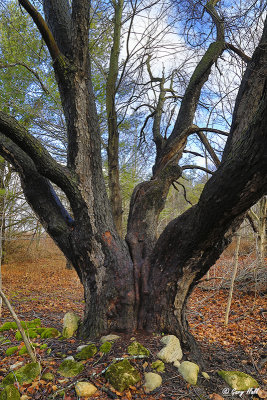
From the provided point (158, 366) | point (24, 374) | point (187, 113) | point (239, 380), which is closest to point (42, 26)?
point (187, 113)

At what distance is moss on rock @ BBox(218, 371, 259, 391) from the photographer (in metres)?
2.27

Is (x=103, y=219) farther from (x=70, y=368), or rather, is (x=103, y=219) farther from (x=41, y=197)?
(x=70, y=368)

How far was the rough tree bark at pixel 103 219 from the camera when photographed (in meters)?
2.43

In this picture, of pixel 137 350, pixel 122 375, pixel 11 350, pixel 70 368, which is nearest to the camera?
pixel 122 375

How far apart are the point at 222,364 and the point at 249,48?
3517mm

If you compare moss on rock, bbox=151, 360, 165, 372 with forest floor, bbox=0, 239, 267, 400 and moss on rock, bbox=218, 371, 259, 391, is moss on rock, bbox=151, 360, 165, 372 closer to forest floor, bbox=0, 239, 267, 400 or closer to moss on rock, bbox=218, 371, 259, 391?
forest floor, bbox=0, 239, 267, 400

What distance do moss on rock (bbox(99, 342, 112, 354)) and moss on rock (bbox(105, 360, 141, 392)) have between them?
24cm

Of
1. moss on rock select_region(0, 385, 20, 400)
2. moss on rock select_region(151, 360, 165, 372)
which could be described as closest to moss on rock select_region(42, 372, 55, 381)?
moss on rock select_region(0, 385, 20, 400)

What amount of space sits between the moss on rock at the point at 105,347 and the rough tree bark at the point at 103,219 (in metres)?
0.26

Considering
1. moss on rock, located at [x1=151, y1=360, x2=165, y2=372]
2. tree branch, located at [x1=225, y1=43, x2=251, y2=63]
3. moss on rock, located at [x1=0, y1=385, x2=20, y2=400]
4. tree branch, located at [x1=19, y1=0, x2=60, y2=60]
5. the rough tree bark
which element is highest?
tree branch, located at [x1=19, y1=0, x2=60, y2=60]

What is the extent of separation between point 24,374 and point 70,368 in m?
0.37

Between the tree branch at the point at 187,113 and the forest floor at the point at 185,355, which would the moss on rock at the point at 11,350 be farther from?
the tree branch at the point at 187,113

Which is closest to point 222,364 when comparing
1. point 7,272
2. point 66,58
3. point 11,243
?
point 66,58

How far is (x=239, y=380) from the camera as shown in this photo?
2.31m
